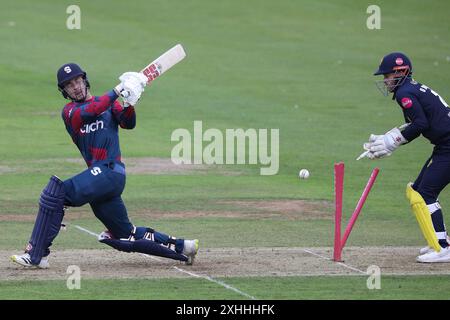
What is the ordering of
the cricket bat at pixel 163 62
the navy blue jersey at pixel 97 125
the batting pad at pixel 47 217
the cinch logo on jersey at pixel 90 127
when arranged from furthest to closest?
the cricket bat at pixel 163 62, the cinch logo on jersey at pixel 90 127, the navy blue jersey at pixel 97 125, the batting pad at pixel 47 217

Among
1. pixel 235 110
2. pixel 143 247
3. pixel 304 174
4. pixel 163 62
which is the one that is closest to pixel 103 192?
pixel 143 247

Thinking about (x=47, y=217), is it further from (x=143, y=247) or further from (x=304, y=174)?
(x=304, y=174)

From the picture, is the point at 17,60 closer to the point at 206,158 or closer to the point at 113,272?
the point at 206,158

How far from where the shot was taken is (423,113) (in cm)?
1231

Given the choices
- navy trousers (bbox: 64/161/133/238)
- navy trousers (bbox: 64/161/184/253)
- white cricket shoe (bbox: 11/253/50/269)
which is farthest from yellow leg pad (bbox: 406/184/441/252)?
white cricket shoe (bbox: 11/253/50/269)

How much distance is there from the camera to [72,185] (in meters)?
11.6

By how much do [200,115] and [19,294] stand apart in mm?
16454

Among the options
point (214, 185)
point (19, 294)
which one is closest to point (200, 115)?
point (214, 185)

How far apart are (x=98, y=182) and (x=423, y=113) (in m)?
3.87

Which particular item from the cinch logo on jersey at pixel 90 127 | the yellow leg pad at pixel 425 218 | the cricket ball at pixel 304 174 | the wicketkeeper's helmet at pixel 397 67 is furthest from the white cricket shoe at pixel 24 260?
the cricket ball at pixel 304 174

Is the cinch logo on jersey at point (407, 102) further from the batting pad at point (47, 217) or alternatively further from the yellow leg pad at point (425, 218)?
the batting pad at point (47, 217)

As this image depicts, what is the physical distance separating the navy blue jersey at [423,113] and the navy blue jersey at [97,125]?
319cm

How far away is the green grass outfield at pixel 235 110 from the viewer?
46.4ft
